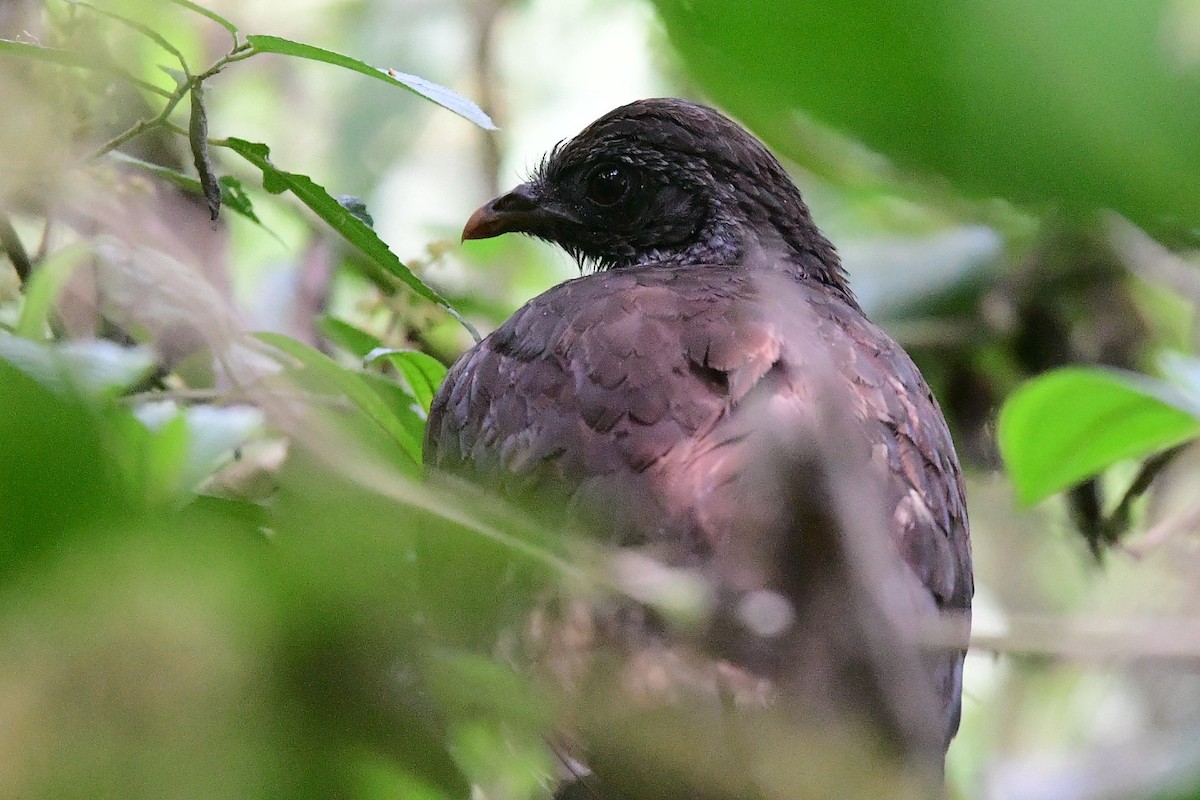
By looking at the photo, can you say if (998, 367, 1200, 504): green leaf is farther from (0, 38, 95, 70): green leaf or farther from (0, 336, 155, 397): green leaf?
(0, 38, 95, 70): green leaf

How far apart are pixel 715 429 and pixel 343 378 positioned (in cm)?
66

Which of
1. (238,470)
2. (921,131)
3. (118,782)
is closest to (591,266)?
(238,470)

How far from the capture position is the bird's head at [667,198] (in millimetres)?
3377

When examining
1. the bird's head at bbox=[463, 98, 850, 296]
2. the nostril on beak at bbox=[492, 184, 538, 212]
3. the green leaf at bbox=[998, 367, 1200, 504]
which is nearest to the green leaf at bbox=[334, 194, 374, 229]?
the green leaf at bbox=[998, 367, 1200, 504]

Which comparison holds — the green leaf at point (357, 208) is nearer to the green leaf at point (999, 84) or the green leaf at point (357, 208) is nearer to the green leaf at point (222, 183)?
the green leaf at point (222, 183)

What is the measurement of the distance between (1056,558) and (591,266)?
142 inches

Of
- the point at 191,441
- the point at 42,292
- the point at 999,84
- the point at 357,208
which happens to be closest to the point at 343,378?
the point at 357,208

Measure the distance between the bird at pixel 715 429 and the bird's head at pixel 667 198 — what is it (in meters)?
0.42

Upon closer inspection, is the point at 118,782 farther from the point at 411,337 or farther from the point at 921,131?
the point at 411,337

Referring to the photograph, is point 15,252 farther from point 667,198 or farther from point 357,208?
point 667,198

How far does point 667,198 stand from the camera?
3.46 metres

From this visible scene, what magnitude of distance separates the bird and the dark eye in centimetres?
64

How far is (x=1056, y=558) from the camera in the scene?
20.1 feet

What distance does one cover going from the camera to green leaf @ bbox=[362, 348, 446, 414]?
245cm
